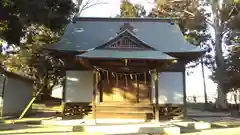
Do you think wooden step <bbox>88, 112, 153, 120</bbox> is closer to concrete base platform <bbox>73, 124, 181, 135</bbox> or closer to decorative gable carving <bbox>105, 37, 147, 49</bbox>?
concrete base platform <bbox>73, 124, 181, 135</bbox>

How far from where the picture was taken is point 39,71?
84.2 ft

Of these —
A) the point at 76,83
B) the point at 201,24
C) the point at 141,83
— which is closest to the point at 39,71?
the point at 76,83

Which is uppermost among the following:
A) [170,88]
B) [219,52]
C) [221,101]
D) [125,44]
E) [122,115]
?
[219,52]

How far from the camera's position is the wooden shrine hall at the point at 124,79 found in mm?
13328

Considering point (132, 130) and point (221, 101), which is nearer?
point (132, 130)

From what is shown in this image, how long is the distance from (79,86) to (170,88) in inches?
191

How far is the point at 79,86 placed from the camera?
1437 cm

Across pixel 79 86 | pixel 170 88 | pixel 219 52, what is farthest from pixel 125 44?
pixel 219 52

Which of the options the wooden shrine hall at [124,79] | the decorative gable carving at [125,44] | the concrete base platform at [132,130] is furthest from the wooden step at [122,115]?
the decorative gable carving at [125,44]

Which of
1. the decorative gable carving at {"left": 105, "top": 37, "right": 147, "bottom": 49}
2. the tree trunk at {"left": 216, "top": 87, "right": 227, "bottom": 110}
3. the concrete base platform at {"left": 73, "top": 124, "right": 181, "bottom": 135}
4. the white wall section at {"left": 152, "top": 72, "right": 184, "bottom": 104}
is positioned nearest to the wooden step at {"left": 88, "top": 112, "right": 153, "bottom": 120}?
the white wall section at {"left": 152, "top": 72, "right": 184, "bottom": 104}

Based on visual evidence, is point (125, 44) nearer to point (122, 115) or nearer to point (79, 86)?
point (79, 86)

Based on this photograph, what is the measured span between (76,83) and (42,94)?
1543 centimetres

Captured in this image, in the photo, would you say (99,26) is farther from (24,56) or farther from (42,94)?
(42,94)

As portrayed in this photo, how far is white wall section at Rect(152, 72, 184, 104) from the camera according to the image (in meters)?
14.4
